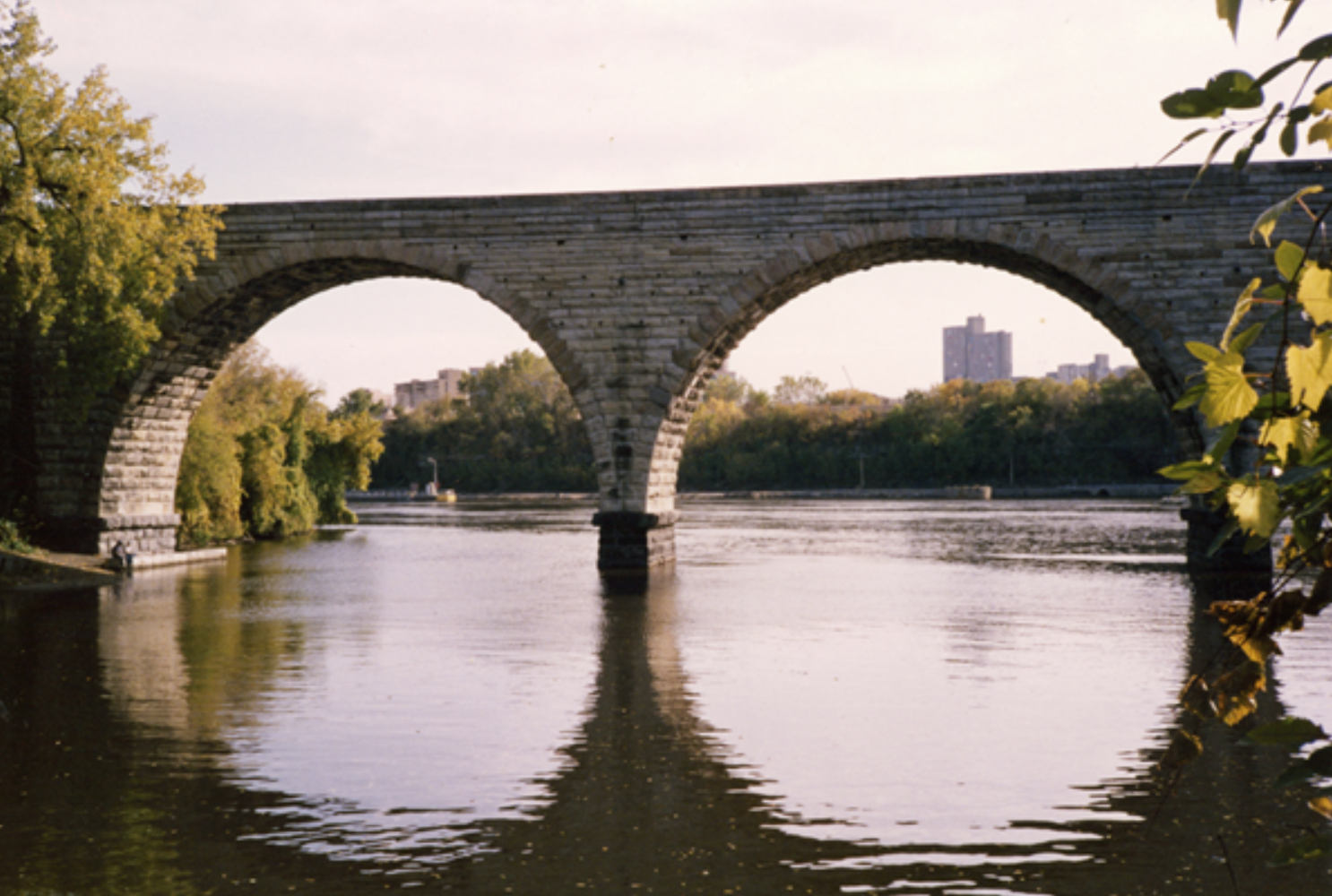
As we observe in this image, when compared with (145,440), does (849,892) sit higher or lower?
lower

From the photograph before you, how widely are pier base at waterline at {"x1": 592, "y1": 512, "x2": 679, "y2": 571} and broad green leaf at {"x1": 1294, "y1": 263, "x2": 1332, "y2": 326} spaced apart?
57.4ft

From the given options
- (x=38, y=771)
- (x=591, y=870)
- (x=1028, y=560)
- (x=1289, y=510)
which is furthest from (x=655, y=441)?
(x=1289, y=510)

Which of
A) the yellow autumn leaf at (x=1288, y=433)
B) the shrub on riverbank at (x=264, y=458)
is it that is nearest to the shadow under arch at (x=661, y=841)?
the yellow autumn leaf at (x=1288, y=433)

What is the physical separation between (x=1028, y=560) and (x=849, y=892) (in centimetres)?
1932

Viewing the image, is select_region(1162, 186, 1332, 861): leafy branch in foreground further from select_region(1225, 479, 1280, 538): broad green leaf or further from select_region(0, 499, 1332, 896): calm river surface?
select_region(0, 499, 1332, 896): calm river surface

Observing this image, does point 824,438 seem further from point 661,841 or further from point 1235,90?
point 1235,90

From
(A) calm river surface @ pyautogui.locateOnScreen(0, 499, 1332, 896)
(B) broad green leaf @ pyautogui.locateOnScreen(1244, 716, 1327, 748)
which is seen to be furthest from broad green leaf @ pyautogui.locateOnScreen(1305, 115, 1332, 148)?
(A) calm river surface @ pyautogui.locateOnScreen(0, 499, 1332, 896)

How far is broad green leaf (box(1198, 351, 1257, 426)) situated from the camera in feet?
4.34

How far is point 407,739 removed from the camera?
25.4 feet

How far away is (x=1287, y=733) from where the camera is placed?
144 centimetres

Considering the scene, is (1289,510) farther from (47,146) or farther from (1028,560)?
(1028,560)

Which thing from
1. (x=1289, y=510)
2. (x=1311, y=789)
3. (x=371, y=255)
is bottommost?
(x=1311, y=789)

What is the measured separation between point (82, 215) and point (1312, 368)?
18043 millimetres

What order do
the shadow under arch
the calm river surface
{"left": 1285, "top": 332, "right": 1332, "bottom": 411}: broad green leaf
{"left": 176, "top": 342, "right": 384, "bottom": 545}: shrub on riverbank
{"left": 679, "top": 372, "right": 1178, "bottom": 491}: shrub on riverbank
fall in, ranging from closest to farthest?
1. {"left": 1285, "top": 332, "right": 1332, "bottom": 411}: broad green leaf
2. the shadow under arch
3. the calm river surface
4. {"left": 176, "top": 342, "right": 384, "bottom": 545}: shrub on riverbank
5. {"left": 679, "top": 372, "right": 1178, "bottom": 491}: shrub on riverbank
